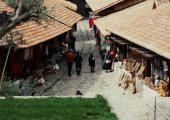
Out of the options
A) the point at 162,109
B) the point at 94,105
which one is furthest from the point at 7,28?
the point at 94,105

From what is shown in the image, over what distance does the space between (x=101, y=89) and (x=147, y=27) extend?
3.53 m

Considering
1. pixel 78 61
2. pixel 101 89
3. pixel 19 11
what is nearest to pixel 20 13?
pixel 19 11

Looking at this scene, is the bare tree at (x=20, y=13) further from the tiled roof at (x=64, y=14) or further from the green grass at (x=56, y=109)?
the tiled roof at (x=64, y=14)

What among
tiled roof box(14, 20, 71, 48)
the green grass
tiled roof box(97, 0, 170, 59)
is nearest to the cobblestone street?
the green grass

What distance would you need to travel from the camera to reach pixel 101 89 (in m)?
24.4

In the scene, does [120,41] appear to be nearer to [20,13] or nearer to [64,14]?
[64,14]

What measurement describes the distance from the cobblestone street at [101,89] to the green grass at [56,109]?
601 millimetres

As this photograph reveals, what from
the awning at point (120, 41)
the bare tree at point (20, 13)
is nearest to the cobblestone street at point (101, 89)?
the awning at point (120, 41)

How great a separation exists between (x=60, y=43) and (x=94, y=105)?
1774 centimetres

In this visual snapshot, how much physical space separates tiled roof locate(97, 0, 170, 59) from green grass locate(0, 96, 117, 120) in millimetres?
2935

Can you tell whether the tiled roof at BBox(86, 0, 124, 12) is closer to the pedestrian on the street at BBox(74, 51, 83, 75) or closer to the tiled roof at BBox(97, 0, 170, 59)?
the tiled roof at BBox(97, 0, 170, 59)

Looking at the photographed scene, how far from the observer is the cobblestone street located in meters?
19.4

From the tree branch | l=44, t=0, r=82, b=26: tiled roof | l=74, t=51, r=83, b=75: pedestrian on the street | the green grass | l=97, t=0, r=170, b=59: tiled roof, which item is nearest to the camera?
the tree branch

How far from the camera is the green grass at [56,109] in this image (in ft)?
59.6
